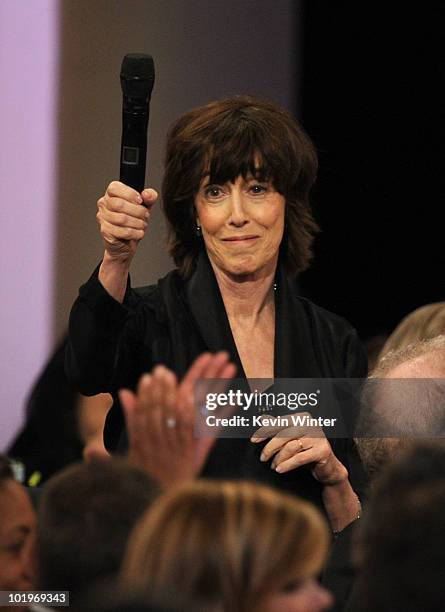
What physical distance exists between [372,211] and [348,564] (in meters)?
2.79

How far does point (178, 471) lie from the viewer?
1.96m

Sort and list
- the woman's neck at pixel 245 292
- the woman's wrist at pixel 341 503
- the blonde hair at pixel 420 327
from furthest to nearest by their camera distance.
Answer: the blonde hair at pixel 420 327 → the woman's neck at pixel 245 292 → the woman's wrist at pixel 341 503

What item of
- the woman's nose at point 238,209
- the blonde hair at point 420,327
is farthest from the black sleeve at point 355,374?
the blonde hair at point 420,327

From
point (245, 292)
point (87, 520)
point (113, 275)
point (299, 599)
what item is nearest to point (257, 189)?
point (245, 292)

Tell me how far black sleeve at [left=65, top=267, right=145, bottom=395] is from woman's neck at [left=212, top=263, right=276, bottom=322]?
0.26 m

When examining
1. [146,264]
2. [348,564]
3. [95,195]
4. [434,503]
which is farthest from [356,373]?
[95,195]

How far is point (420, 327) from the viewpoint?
329cm

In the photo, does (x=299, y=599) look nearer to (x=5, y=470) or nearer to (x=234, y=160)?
(x=5, y=470)

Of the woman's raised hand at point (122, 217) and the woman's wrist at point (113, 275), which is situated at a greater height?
the woman's raised hand at point (122, 217)

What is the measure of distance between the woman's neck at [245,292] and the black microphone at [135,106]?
39 cm

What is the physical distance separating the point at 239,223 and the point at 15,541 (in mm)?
893

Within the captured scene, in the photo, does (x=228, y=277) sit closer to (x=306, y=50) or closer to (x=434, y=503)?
(x=434, y=503)

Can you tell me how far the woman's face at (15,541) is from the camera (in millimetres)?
1802

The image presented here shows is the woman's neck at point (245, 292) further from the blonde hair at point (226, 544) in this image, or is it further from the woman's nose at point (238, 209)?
the blonde hair at point (226, 544)
